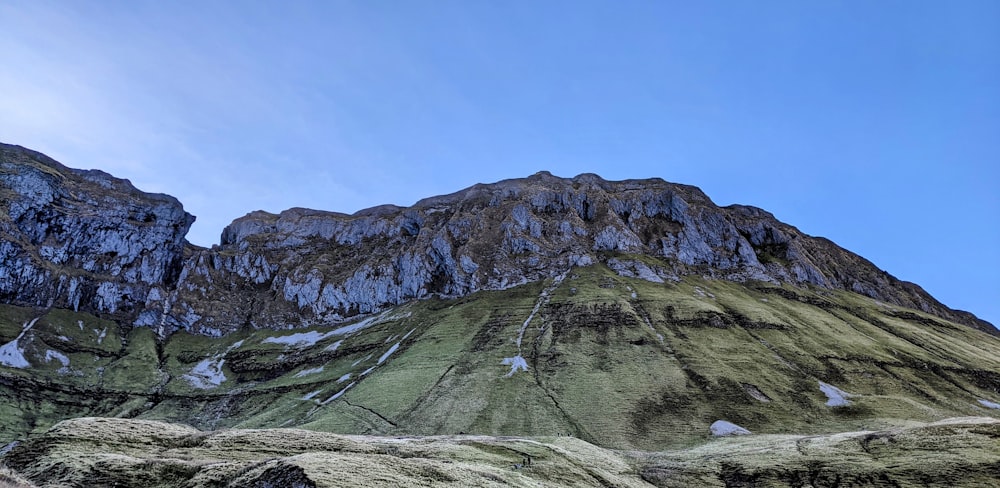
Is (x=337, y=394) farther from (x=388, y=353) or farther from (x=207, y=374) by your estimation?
(x=207, y=374)

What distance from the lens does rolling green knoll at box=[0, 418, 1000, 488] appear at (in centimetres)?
3209

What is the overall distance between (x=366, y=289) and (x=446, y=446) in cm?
15299

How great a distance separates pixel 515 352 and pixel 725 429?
5017 cm

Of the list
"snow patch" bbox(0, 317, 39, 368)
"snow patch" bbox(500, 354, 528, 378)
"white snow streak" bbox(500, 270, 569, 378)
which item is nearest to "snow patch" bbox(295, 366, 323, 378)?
"white snow streak" bbox(500, 270, 569, 378)

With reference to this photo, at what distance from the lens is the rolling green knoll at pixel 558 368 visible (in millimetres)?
92938

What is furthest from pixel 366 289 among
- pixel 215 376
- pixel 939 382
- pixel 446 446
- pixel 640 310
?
pixel 939 382

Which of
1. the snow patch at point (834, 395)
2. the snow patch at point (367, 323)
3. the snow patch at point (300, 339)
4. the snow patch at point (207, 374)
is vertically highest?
the snow patch at point (367, 323)

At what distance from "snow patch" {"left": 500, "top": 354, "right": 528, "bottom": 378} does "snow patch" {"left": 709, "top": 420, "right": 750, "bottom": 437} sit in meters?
40.2

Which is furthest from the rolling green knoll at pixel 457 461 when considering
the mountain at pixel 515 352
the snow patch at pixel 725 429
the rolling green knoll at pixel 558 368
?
the rolling green knoll at pixel 558 368

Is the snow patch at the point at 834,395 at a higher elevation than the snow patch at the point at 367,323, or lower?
lower

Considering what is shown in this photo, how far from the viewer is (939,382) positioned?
109m

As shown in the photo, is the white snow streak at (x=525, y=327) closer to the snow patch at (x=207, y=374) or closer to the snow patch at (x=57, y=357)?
the snow patch at (x=207, y=374)

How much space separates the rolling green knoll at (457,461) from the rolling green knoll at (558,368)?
2829cm

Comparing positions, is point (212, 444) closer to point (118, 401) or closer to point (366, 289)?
point (118, 401)
